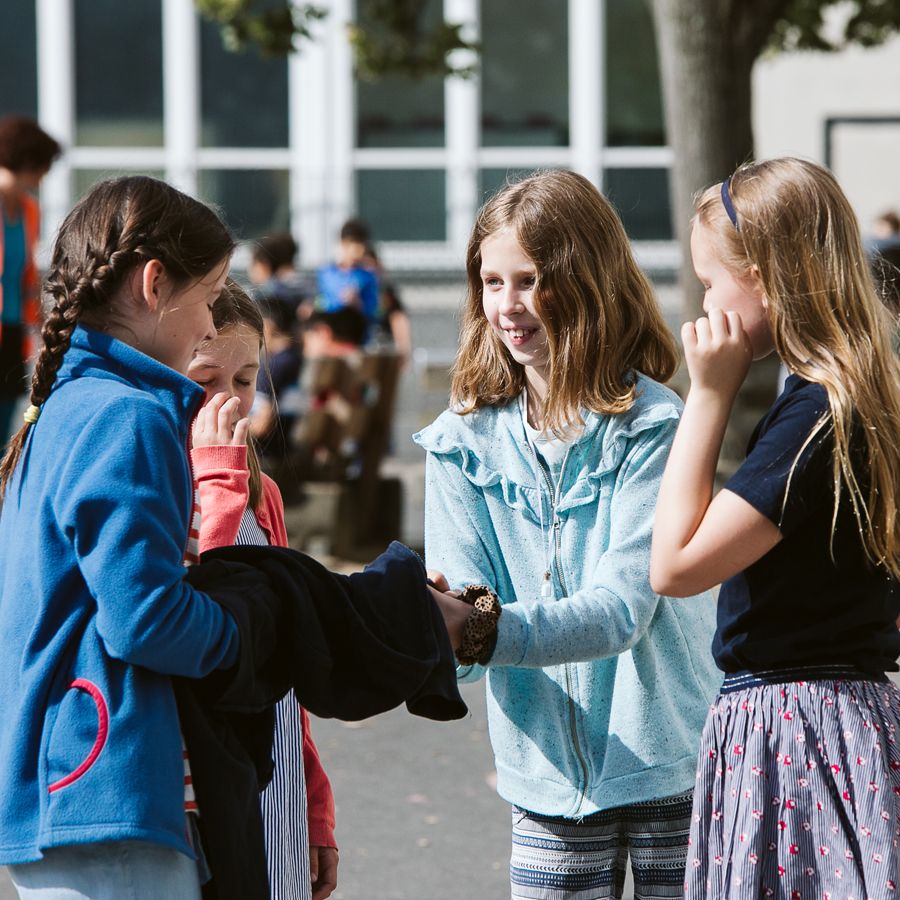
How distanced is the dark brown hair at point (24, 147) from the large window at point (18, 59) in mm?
8123

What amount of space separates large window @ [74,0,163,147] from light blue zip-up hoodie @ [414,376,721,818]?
1289 cm

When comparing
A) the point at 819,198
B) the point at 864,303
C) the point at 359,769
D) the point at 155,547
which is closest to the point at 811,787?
the point at 864,303

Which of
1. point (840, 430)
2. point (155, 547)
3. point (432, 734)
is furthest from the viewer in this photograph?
point (432, 734)

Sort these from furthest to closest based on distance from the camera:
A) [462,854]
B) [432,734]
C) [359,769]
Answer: [432,734]
[359,769]
[462,854]

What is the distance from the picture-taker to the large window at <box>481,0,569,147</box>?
14.5 m

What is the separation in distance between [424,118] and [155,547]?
43.7 ft

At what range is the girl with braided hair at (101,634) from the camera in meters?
1.85

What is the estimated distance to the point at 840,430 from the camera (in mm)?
2189


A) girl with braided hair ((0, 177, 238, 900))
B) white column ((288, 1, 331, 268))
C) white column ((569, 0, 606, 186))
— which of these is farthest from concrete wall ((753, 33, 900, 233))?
girl with braided hair ((0, 177, 238, 900))

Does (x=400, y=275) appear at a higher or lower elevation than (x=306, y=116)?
Answer: lower

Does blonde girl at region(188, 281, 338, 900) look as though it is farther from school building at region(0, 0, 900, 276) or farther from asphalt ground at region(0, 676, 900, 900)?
school building at region(0, 0, 900, 276)

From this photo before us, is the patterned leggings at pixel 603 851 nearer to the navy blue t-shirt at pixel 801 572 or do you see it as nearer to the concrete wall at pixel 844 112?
the navy blue t-shirt at pixel 801 572

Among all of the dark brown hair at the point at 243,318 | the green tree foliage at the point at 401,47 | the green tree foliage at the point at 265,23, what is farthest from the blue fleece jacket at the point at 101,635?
the green tree foliage at the point at 401,47

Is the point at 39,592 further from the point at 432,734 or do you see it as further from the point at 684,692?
the point at 432,734
